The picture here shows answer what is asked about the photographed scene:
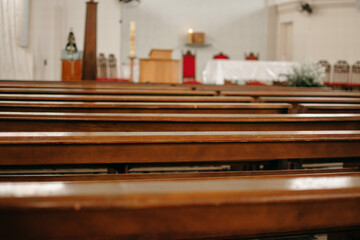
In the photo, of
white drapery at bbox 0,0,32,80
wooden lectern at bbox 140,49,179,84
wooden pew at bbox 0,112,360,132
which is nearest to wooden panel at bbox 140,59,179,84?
wooden lectern at bbox 140,49,179,84

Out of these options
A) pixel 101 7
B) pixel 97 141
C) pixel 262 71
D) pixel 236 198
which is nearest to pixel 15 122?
pixel 97 141

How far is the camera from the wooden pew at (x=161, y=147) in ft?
3.27

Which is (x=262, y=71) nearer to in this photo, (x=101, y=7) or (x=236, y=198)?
(x=101, y=7)

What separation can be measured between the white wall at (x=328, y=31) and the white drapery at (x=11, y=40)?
7688 millimetres

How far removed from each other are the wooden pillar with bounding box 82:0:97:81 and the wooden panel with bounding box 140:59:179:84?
206 cm

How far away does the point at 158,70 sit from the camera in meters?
7.80

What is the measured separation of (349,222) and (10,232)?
0.45 meters

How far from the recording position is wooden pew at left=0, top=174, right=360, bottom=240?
17.0 inches

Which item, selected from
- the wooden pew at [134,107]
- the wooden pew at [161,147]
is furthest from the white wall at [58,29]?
the wooden pew at [161,147]

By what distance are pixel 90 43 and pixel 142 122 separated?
4.64m

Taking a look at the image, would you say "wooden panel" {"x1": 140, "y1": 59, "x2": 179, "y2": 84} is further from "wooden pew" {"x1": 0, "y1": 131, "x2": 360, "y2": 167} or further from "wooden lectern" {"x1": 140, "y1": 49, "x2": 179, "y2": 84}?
"wooden pew" {"x1": 0, "y1": 131, "x2": 360, "y2": 167}

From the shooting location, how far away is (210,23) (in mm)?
12508

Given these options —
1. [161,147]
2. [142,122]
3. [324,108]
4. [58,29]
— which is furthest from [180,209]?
[58,29]

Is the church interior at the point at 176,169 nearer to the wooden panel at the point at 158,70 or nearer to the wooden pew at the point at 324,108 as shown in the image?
the wooden pew at the point at 324,108
